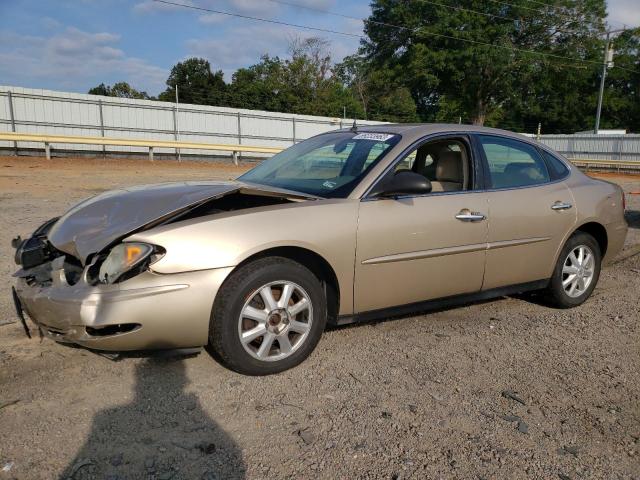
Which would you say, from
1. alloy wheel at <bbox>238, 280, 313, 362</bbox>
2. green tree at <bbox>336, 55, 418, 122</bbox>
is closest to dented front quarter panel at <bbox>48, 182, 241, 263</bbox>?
alloy wheel at <bbox>238, 280, 313, 362</bbox>

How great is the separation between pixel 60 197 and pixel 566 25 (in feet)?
126

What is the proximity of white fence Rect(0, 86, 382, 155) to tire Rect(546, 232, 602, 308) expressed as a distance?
21.2 meters

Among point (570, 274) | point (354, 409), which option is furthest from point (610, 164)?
point (354, 409)

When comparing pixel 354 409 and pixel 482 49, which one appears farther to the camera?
pixel 482 49

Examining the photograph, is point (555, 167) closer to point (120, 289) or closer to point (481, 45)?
point (120, 289)

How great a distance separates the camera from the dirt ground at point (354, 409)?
2.40 m

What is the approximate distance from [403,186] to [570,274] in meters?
2.17

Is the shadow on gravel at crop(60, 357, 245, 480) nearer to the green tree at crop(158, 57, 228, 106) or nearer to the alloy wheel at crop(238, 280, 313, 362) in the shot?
the alloy wheel at crop(238, 280, 313, 362)

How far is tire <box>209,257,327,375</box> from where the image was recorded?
303cm

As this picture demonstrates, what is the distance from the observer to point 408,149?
3865mm

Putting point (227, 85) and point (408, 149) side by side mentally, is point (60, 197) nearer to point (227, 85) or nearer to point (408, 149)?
point (408, 149)

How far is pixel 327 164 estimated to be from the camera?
417 centimetres

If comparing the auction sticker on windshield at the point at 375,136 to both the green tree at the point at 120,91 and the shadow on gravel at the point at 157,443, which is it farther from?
the green tree at the point at 120,91

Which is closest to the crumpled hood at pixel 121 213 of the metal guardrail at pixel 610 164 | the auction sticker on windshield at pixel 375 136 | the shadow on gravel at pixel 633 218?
the auction sticker on windshield at pixel 375 136
